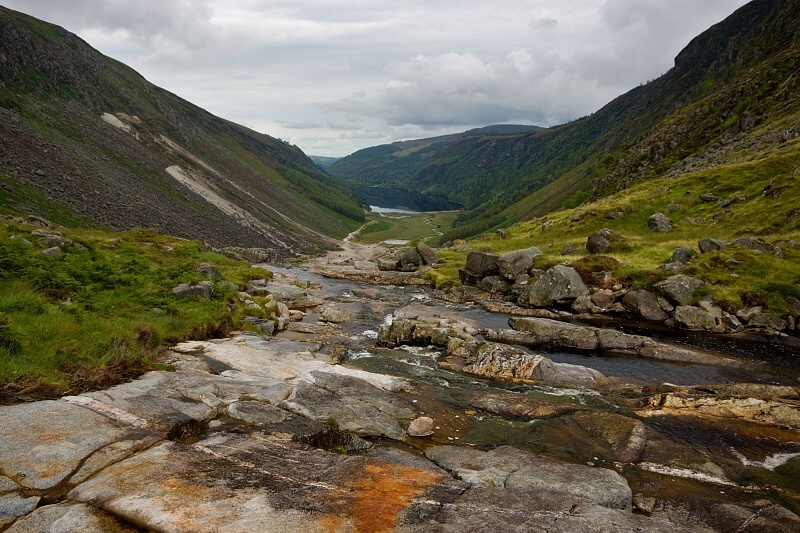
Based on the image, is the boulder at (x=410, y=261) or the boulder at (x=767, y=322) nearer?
the boulder at (x=767, y=322)

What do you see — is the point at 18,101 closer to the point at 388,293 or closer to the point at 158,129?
the point at 158,129

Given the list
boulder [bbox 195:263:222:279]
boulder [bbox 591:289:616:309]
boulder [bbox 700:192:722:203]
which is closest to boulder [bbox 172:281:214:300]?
boulder [bbox 195:263:222:279]

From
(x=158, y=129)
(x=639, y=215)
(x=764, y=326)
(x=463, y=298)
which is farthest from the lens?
(x=158, y=129)

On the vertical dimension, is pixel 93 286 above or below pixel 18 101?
below

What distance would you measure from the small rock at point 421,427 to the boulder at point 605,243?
52598 mm

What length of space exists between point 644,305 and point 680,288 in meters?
3.86

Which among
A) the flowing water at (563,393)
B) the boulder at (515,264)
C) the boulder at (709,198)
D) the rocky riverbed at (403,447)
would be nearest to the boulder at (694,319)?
the flowing water at (563,393)

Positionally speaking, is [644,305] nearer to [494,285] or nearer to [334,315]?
[494,285]

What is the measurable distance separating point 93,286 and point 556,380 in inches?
1185

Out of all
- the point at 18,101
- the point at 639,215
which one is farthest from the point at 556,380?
the point at 18,101

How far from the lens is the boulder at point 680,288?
4424 cm

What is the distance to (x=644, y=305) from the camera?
45.8 m

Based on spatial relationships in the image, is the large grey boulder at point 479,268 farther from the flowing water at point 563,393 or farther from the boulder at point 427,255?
the boulder at point 427,255

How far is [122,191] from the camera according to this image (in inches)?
4146
